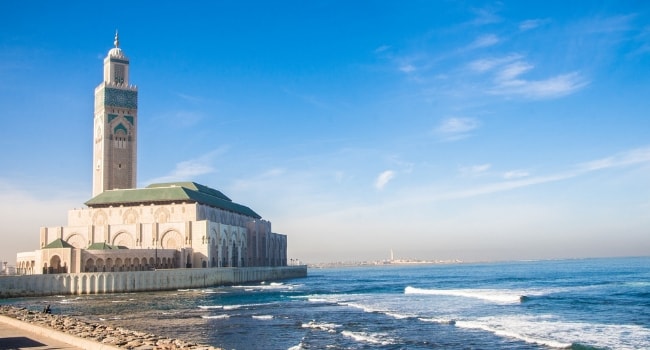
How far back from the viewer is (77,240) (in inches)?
3371

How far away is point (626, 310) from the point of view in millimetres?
40094

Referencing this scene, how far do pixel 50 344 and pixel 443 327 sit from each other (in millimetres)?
19010

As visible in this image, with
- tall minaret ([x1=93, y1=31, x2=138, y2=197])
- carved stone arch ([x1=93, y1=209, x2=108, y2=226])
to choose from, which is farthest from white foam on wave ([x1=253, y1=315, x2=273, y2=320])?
tall minaret ([x1=93, y1=31, x2=138, y2=197])

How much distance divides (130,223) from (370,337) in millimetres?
67126

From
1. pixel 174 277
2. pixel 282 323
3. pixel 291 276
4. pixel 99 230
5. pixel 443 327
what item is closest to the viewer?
pixel 443 327

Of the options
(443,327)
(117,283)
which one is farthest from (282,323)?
(117,283)

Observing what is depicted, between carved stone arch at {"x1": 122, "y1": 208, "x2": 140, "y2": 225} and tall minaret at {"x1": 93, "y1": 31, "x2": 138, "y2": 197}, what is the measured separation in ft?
32.3

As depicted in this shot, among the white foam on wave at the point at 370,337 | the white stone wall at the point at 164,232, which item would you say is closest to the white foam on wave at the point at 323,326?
the white foam on wave at the point at 370,337

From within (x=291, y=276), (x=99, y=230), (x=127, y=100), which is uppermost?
(x=127, y=100)

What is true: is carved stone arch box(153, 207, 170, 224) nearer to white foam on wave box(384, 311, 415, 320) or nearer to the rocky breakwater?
white foam on wave box(384, 311, 415, 320)

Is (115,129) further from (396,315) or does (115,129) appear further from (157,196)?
(396,315)

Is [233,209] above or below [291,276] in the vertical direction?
above

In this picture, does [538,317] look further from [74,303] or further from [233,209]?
[233,209]

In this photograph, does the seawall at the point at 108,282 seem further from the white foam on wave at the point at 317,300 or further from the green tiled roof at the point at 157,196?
the white foam on wave at the point at 317,300
